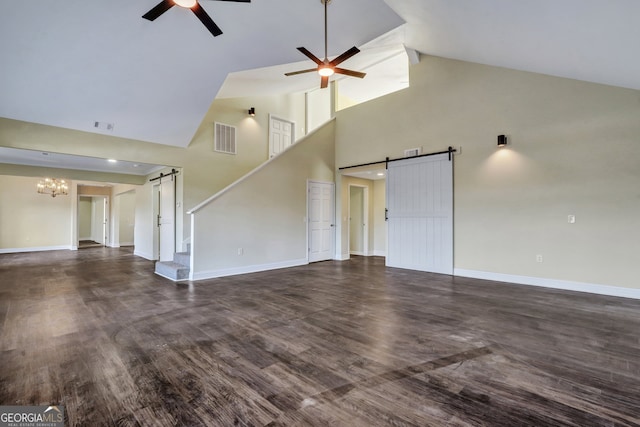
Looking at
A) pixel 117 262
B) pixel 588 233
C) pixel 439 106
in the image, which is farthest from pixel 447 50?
pixel 117 262

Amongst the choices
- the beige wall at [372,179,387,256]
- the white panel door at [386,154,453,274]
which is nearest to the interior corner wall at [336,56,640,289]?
the white panel door at [386,154,453,274]

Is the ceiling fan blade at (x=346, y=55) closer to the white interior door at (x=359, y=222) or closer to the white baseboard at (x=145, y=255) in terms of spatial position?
the white interior door at (x=359, y=222)

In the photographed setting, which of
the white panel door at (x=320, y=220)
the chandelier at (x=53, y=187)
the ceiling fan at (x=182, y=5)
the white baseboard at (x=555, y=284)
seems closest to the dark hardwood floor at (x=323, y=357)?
the white baseboard at (x=555, y=284)

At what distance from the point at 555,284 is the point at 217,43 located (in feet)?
22.0

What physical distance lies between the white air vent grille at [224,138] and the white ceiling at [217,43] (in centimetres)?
154

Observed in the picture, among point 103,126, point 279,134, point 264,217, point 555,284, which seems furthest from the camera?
point 279,134

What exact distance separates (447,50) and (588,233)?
391 cm

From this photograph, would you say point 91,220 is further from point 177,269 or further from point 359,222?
point 359,222

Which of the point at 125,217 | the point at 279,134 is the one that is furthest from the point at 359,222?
the point at 125,217

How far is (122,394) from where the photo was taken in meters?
1.93

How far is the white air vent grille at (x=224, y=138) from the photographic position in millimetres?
7449

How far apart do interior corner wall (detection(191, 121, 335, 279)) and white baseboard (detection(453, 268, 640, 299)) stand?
3.72 m

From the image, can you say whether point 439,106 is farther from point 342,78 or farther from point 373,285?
point 373,285

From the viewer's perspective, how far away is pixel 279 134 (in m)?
9.15
